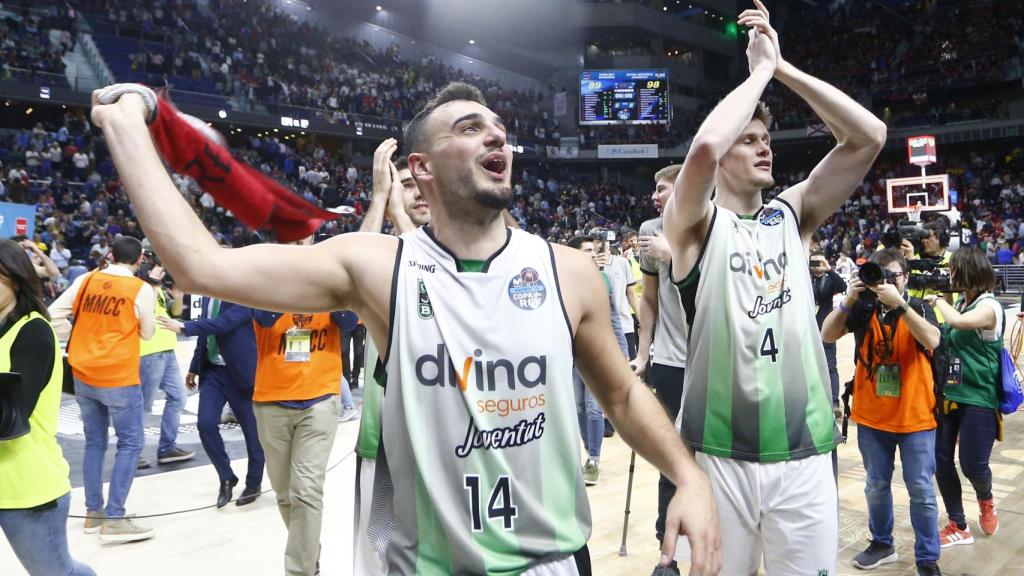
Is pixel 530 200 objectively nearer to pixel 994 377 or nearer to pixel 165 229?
pixel 994 377

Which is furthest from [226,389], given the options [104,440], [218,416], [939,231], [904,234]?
[939,231]

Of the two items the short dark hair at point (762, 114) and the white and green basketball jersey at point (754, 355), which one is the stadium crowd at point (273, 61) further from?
the white and green basketball jersey at point (754, 355)

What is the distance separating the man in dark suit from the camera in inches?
201

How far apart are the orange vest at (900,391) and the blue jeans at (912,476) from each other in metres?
0.06

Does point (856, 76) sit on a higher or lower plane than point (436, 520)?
higher

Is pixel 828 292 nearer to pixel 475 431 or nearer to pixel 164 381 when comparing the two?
pixel 475 431

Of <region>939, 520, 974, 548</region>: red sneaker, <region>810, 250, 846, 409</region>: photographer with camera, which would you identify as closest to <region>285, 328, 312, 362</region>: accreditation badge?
<region>939, 520, 974, 548</region>: red sneaker

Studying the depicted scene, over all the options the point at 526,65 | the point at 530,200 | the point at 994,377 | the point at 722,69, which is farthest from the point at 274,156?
the point at 722,69

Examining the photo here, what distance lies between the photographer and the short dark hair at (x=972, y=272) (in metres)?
4.23

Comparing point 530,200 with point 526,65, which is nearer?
point 530,200

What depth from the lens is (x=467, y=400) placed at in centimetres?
161

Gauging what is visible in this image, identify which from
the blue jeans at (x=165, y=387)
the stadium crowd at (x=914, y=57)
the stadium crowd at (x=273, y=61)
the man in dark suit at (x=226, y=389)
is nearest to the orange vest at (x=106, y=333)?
the man in dark suit at (x=226, y=389)

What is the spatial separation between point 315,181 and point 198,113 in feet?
13.0

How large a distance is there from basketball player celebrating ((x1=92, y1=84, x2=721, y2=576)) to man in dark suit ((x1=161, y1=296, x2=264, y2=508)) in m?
3.61
